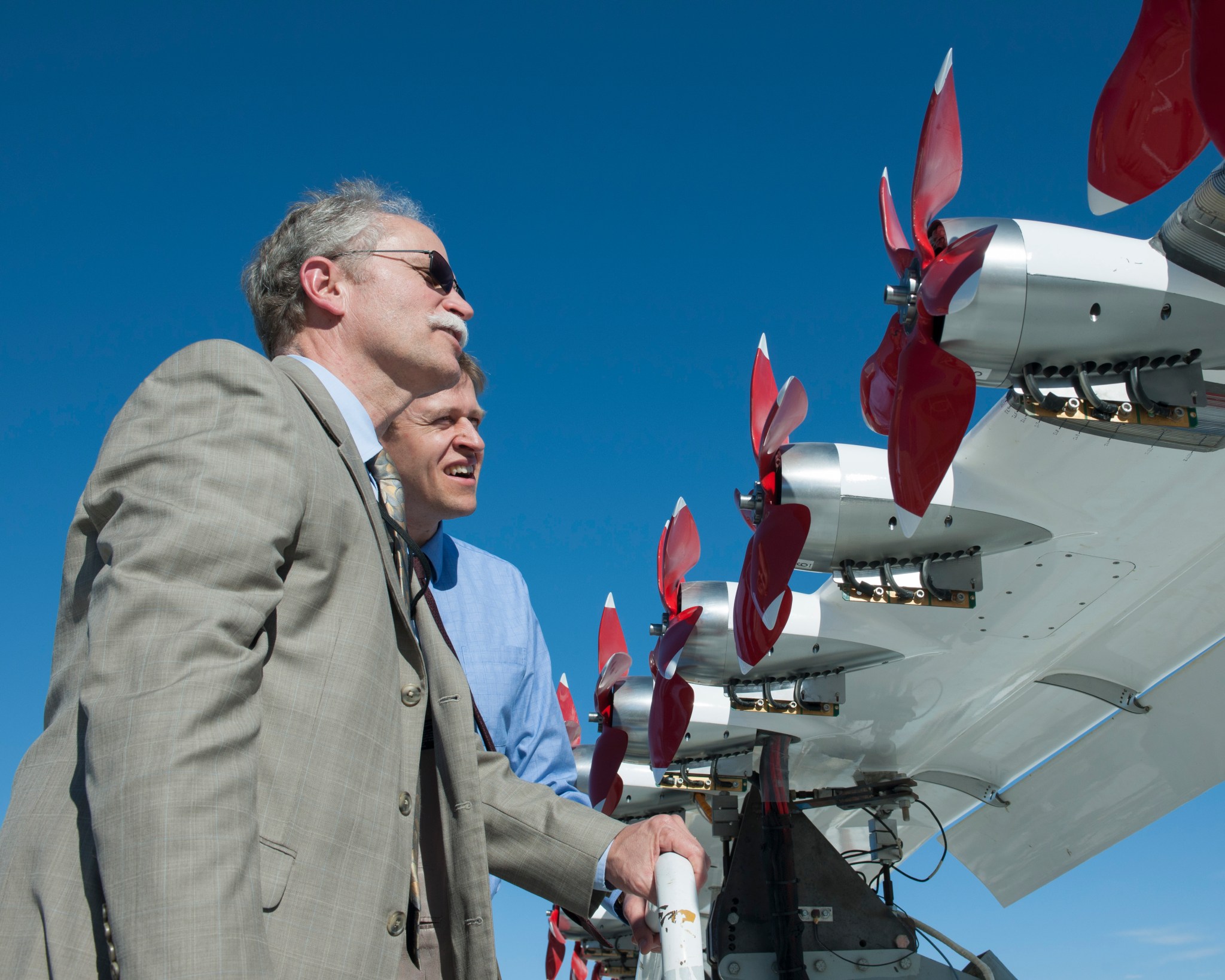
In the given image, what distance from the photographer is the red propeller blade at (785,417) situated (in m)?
6.96

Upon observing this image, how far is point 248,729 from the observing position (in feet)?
5.83

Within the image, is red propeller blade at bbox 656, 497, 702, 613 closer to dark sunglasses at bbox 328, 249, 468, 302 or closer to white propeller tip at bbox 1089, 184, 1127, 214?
white propeller tip at bbox 1089, 184, 1127, 214

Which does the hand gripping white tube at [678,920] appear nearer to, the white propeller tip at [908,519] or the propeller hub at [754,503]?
the white propeller tip at [908,519]

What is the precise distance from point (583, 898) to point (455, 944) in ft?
1.71

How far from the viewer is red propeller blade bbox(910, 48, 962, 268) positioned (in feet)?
17.4

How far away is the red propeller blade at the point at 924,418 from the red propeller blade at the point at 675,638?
3.13 m

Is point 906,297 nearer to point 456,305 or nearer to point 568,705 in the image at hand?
point 456,305

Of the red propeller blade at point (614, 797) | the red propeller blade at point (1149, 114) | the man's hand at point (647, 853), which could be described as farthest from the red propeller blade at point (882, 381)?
the red propeller blade at point (614, 797)

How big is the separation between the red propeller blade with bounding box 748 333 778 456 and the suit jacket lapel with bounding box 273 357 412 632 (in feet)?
17.0

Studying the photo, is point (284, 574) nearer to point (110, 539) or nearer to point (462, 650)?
point (110, 539)

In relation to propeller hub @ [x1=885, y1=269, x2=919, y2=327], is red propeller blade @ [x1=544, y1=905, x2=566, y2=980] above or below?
below

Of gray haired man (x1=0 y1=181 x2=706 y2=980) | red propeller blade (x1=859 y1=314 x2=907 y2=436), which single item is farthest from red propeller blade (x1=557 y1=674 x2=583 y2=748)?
gray haired man (x1=0 y1=181 x2=706 y2=980)

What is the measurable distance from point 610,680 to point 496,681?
250 inches

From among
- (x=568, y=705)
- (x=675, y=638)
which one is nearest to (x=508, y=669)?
(x=675, y=638)
